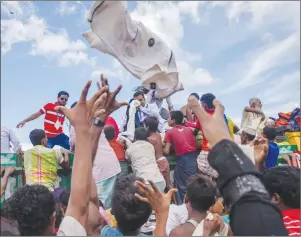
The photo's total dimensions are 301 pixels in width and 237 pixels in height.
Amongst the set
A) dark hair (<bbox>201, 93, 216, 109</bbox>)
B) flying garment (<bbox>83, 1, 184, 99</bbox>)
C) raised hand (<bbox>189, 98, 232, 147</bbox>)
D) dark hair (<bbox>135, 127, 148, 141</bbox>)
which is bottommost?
raised hand (<bbox>189, 98, 232, 147</bbox>)

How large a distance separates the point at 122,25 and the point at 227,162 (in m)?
5.16

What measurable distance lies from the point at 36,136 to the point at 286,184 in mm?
3058

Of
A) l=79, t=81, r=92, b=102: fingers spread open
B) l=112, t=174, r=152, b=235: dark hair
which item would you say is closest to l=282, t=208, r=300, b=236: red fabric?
l=112, t=174, r=152, b=235: dark hair

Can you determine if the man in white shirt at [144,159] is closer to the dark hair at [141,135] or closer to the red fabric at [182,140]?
the dark hair at [141,135]

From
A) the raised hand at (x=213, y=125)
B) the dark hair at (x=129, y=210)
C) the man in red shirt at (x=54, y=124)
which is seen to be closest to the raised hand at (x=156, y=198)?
the dark hair at (x=129, y=210)

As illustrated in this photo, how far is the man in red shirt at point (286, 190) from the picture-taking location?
7.01 ft

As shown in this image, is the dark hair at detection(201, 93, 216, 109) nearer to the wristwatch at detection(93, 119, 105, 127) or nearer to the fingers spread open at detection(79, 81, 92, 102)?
the wristwatch at detection(93, 119, 105, 127)

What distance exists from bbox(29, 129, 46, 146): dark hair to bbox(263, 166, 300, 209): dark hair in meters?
2.91

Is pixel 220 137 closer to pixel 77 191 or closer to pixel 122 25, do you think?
pixel 77 191

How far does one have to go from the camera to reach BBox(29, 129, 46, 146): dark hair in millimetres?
4426

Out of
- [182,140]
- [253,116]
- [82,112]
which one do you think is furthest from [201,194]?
[253,116]

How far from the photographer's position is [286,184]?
2.18 metres

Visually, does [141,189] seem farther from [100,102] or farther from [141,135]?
[141,135]

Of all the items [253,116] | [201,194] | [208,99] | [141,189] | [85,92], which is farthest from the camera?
[253,116]
